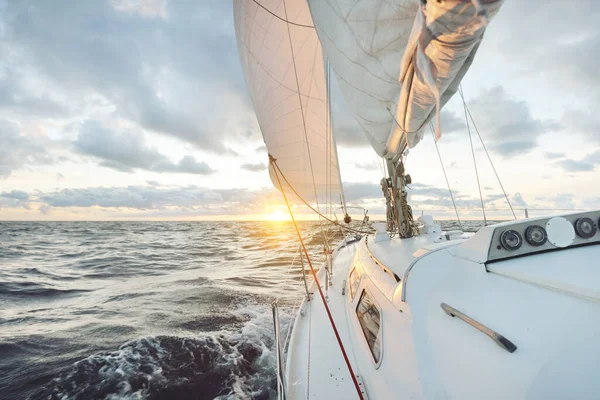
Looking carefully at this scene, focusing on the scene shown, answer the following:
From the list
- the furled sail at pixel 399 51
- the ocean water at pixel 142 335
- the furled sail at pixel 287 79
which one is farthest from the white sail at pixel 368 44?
the ocean water at pixel 142 335

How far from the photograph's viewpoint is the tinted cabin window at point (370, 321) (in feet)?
7.43

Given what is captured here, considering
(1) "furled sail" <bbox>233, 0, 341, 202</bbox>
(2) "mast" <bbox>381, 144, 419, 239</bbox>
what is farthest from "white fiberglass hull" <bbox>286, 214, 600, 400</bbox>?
(1) "furled sail" <bbox>233, 0, 341, 202</bbox>

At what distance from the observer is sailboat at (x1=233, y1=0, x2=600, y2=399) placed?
3.87ft

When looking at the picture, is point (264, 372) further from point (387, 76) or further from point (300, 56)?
point (300, 56)

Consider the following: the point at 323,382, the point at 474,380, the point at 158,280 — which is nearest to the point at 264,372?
the point at 323,382

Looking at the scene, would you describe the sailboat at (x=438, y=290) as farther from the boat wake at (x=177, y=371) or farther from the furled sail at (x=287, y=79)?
the furled sail at (x=287, y=79)

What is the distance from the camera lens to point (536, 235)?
177 centimetres

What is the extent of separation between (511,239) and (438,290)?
572mm

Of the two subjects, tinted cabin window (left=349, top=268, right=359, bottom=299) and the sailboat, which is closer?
the sailboat

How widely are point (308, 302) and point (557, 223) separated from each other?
141 inches

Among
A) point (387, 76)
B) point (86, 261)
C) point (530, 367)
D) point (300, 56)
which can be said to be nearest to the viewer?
point (530, 367)

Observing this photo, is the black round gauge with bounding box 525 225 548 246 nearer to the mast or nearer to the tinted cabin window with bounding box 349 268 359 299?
the tinted cabin window with bounding box 349 268 359 299

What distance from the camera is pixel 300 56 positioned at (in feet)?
19.3

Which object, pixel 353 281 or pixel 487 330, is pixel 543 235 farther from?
pixel 353 281
